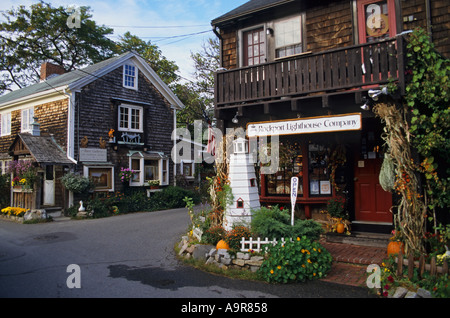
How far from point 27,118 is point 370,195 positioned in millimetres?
18024

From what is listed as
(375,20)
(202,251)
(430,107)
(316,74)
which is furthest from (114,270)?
(375,20)

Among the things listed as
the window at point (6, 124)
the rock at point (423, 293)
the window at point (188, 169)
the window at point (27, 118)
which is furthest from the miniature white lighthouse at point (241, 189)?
the window at point (6, 124)

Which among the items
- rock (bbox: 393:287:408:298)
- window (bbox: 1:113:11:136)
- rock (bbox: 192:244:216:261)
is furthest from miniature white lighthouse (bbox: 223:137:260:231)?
window (bbox: 1:113:11:136)

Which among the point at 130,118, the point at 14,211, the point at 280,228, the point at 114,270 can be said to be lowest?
the point at 114,270

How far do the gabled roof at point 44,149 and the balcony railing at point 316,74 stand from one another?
9502 mm

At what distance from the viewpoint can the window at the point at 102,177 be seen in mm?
16555

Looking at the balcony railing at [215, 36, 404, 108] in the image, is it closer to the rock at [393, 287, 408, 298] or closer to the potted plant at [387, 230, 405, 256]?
the potted plant at [387, 230, 405, 256]

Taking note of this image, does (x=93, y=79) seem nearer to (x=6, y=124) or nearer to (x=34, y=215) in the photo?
(x=34, y=215)

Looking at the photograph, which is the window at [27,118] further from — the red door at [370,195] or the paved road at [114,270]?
the red door at [370,195]

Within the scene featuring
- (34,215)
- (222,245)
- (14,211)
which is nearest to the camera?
(222,245)

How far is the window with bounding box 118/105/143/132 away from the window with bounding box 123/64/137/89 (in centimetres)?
128

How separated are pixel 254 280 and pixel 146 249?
3.69m

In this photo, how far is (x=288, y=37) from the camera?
31.9ft
